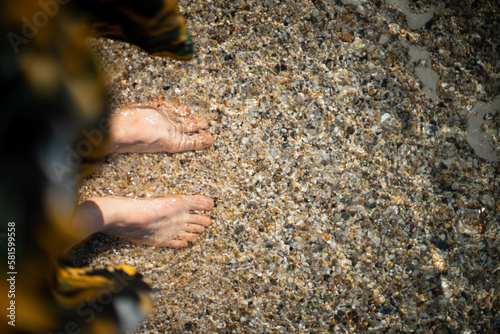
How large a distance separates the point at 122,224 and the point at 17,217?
725 mm

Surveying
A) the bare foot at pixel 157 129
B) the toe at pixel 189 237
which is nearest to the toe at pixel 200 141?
the bare foot at pixel 157 129

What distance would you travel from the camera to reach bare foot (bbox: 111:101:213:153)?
230 cm

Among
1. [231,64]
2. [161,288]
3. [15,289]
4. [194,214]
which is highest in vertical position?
[231,64]

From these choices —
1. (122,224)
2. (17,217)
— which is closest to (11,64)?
(17,217)

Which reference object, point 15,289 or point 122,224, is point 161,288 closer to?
point 122,224

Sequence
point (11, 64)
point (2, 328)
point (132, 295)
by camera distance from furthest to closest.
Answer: point (132, 295) → point (2, 328) → point (11, 64)

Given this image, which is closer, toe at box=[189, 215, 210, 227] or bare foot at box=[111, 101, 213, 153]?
bare foot at box=[111, 101, 213, 153]

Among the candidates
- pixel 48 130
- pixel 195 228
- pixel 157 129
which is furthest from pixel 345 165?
pixel 48 130

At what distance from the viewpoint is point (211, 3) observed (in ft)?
7.79

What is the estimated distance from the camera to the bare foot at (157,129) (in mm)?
2301

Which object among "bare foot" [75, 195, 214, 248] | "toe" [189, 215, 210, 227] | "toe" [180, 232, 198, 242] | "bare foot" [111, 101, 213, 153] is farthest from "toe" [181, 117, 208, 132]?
"toe" [180, 232, 198, 242]

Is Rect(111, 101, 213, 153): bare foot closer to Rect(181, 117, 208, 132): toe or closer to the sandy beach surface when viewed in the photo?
Rect(181, 117, 208, 132): toe

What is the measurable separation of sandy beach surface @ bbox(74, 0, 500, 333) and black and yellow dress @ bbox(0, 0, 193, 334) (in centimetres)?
56

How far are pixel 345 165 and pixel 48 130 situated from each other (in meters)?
1.63
